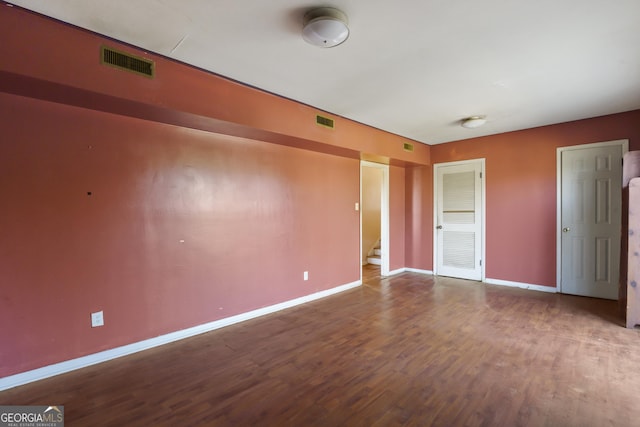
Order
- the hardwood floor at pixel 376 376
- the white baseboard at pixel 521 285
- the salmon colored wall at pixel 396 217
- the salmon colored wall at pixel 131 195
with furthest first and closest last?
the salmon colored wall at pixel 396 217 < the white baseboard at pixel 521 285 < the salmon colored wall at pixel 131 195 < the hardwood floor at pixel 376 376

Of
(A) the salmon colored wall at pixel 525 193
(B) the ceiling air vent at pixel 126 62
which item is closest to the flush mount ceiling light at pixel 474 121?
(A) the salmon colored wall at pixel 525 193

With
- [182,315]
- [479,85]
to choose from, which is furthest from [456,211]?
[182,315]

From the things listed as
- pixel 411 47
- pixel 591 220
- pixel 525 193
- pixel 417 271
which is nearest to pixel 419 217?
pixel 417 271

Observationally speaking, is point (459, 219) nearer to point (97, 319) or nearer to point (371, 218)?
point (371, 218)

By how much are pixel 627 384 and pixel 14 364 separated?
176 inches

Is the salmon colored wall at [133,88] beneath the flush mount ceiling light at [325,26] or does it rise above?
beneath

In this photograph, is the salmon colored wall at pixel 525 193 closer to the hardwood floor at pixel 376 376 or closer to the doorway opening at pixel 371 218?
the hardwood floor at pixel 376 376

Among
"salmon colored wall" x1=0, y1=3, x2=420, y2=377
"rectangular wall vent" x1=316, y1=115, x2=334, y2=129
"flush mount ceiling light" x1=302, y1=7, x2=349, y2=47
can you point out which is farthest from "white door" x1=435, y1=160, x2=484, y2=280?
"flush mount ceiling light" x1=302, y1=7, x2=349, y2=47

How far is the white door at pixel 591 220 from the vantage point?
396 centimetres

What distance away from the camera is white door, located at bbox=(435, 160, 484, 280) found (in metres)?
5.19

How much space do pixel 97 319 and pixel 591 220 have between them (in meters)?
5.99

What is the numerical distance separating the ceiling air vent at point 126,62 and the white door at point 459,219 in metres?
4.97

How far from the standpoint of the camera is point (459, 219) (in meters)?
5.42

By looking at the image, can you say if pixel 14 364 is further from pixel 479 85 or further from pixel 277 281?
pixel 479 85
